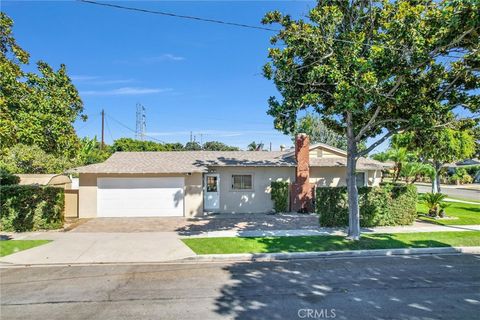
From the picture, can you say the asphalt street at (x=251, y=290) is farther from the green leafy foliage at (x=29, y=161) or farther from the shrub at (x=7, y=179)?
the green leafy foliage at (x=29, y=161)

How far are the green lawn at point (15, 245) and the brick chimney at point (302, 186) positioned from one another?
13027mm

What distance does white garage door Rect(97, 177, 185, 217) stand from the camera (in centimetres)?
1839

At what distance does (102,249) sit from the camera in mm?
11594

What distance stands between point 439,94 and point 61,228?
17.3 metres

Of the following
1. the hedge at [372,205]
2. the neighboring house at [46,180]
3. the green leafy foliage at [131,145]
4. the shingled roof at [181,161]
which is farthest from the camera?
the green leafy foliage at [131,145]

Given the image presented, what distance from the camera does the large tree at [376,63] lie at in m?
10.0

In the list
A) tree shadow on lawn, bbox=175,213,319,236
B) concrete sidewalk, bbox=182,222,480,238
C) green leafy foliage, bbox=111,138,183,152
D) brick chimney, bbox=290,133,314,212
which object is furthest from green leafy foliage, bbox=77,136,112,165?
concrete sidewalk, bbox=182,222,480,238

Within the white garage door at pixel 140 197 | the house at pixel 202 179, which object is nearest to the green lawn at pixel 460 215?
the house at pixel 202 179

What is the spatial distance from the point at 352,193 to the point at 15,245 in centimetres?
1314

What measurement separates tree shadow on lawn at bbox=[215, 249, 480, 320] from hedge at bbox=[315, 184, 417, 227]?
479cm

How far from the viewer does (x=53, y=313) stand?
259 inches

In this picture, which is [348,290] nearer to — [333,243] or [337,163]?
Result: [333,243]

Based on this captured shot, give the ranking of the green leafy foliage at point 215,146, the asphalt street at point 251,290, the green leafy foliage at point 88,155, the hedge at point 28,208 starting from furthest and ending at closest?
the green leafy foliage at point 215,146, the green leafy foliage at point 88,155, the hedge at point 28,208, the asphalt street at point 251,290

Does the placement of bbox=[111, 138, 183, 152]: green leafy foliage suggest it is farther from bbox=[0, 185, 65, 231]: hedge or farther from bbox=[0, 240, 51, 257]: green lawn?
bbox=[0, 240, 51, 257]: green lawn
